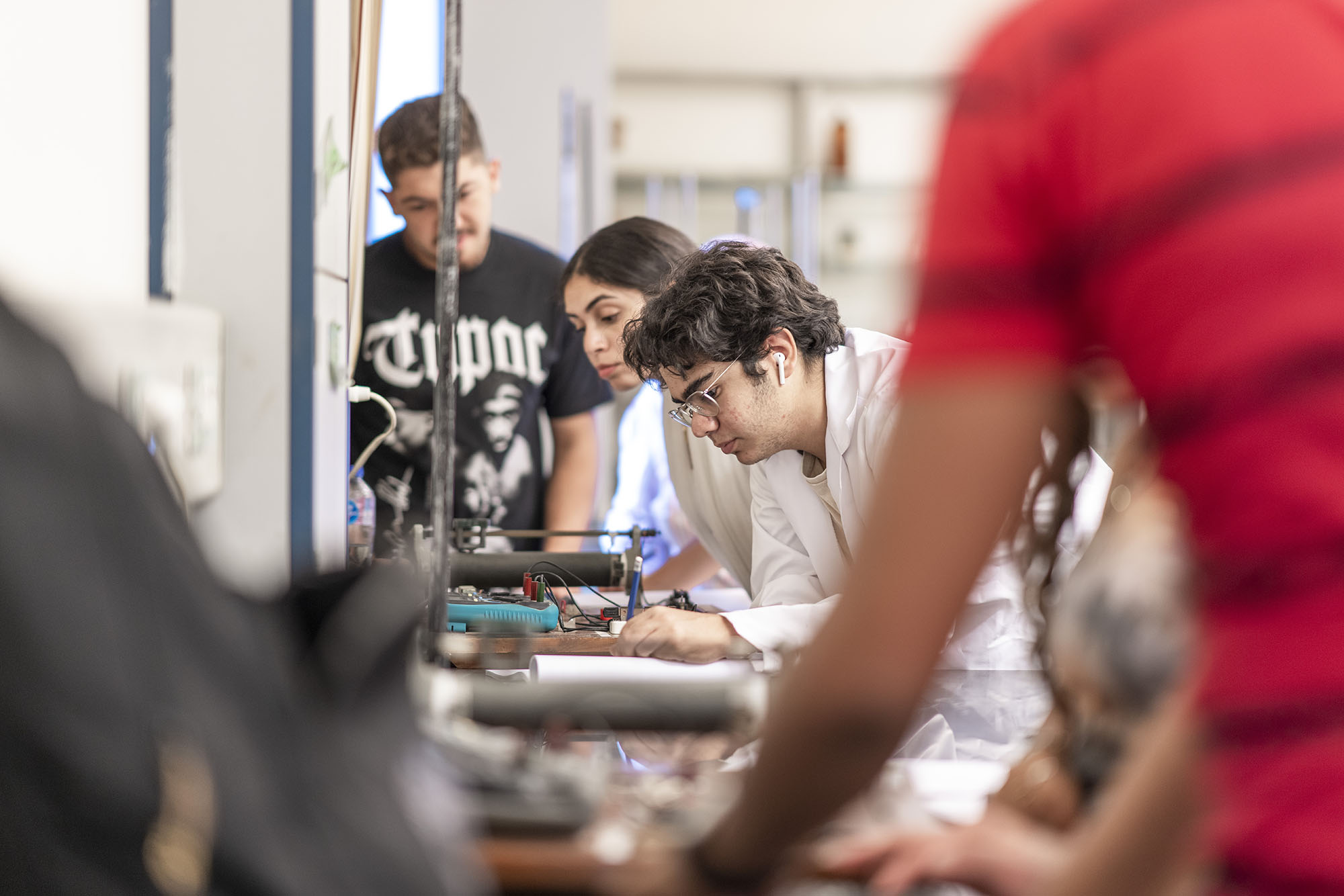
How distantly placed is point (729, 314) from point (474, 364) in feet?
3.11

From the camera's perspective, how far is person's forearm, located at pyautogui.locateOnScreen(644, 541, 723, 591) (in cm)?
258

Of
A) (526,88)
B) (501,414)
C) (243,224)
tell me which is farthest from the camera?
(526,88)

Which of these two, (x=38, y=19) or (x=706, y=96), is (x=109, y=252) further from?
(x=706, y=96)

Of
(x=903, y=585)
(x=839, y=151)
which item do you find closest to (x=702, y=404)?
(x=903, y=585)

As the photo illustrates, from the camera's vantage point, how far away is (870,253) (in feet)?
19.1

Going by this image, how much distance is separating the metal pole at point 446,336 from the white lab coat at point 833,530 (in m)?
0.78

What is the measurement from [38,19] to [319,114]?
13.1 inches

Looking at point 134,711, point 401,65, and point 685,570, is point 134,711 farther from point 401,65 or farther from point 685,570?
point 401,65

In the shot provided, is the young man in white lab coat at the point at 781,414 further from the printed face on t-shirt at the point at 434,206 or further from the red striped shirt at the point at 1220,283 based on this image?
the red striped shirt at the point at 1220,283

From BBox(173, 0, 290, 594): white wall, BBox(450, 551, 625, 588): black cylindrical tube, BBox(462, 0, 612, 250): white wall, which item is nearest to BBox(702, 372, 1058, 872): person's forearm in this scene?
BBox(173, 0, 290, 594): white wall

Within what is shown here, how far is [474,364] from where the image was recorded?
8.80ft

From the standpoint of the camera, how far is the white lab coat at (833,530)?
1.81 metres

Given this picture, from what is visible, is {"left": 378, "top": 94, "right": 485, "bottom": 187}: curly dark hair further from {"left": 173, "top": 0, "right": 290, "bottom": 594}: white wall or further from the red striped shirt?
the red striped shirt

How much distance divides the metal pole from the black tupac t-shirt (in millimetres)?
1348
